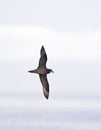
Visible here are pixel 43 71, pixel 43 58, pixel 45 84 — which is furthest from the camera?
pixel 45 84

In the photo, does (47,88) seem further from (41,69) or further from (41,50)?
(41,50)

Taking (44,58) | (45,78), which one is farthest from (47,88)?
(44,58)

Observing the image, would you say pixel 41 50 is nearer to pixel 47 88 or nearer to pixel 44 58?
pixel 44 58

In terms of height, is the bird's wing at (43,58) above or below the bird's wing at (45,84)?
above

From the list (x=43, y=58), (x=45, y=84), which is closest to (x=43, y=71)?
(x=43, y=58)

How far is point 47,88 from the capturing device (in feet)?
88.3

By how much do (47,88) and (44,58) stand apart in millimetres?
3276

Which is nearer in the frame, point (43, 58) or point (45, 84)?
point (43, 58)

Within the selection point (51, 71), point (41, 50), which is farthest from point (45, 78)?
point (41, 50)

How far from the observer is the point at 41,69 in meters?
25.6

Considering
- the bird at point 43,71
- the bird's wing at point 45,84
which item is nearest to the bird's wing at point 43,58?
the bird at point 43,71

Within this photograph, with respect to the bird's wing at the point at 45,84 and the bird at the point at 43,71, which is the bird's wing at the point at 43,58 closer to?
the bird at the point at 43,71

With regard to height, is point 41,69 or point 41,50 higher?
point 41,50

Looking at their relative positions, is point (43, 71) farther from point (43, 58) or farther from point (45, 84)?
point (45, 84)
